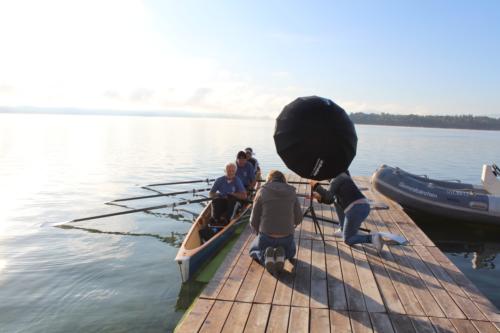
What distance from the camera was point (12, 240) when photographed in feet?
38.7

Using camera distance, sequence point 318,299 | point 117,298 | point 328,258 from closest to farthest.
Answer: point 318,299 → point 328,258 → point 117,298

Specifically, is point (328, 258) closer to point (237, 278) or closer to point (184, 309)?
point (237, 278)

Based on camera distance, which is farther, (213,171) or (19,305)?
(213,171)

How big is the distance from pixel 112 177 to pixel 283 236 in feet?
67.0

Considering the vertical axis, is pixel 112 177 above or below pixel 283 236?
below

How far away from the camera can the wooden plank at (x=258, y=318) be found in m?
4.68

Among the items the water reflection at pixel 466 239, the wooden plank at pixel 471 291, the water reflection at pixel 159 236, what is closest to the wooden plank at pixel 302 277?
the wooden plank at pixel 471 291

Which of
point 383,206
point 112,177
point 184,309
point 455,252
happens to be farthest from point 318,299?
point 112,177

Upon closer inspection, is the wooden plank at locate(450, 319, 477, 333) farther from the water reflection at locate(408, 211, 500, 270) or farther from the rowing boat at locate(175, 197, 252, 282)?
the water reflection at locate(408, 211, 500, 270)

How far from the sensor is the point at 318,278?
20.4ft

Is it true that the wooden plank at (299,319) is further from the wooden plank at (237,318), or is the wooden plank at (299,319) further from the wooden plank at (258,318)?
the wooden plank at (237,318)

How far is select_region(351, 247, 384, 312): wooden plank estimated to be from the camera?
17.5ft

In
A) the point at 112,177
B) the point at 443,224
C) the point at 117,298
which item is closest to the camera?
the point at 117,298

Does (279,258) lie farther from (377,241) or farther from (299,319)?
(377,241)
